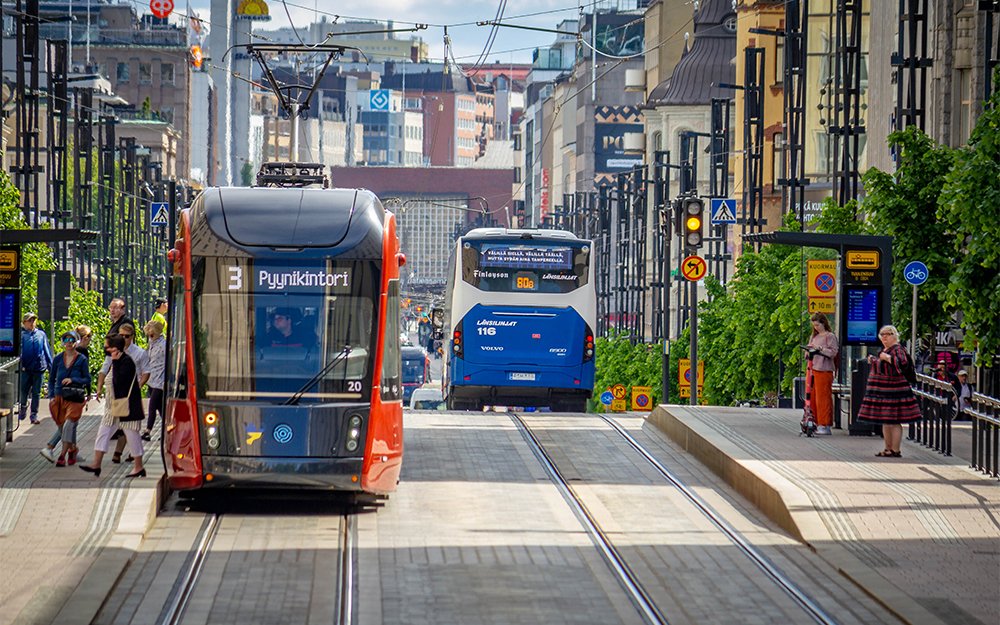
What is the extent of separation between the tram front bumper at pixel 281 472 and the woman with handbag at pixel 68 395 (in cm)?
225

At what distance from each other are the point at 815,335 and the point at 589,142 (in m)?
133

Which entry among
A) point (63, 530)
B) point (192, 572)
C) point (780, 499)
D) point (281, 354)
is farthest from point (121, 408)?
point (780, 499)

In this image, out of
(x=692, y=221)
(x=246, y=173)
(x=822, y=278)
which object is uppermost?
(x=246, y=173)

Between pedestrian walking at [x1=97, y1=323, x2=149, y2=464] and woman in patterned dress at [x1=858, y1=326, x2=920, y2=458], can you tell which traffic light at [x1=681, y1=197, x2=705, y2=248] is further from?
pedestrian walking at [x1=97, y1=323, x2=149, y2=464]

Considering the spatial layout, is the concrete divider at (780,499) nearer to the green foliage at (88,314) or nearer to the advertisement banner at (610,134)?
the green foliage at (88,314)

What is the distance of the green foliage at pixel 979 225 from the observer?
2522 centimetres

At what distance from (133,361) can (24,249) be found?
1938 cm

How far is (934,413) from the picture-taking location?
2306 cm

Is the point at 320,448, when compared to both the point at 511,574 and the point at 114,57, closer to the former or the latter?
the point at 511,574

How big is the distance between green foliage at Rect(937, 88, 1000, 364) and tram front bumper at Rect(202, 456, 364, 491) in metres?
10.3

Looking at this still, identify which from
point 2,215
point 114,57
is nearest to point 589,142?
point 114,57

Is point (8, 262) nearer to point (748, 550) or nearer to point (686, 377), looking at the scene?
point (748, 550)

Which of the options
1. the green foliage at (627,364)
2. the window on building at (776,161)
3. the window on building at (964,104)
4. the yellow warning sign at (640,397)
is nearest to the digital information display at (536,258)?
the window on building at (964,104)

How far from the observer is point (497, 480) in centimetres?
2180
